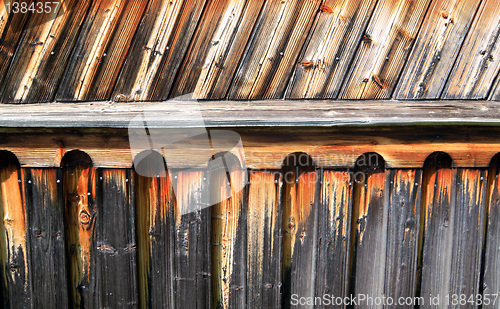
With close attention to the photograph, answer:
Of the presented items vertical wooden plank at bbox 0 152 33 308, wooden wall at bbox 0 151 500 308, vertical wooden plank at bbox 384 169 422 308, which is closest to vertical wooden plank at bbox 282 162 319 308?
wooden wall at bbox 0 151 500 308

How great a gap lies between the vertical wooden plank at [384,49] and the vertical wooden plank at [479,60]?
279 millimetres


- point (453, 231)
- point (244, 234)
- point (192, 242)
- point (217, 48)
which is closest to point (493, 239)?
point (453, 231)

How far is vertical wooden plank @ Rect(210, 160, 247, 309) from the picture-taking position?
2074 millimetres

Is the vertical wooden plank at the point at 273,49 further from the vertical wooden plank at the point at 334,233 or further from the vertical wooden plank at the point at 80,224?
the vertical wooden plank at the point at 80,224

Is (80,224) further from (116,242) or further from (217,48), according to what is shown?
(217,48)

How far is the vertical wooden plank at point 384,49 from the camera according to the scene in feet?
6.47

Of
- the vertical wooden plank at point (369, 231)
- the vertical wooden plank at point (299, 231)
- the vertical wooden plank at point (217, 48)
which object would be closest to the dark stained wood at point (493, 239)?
the vertical wooden plank at point (369, 231)

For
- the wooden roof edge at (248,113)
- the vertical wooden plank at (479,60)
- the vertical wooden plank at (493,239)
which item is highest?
the vertical wooden plank at (479,60)

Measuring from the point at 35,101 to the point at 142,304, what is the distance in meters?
1.26

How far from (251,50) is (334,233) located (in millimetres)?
1087

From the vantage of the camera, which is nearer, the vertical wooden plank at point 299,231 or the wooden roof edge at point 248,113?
the wooden roof edge at point 248,113

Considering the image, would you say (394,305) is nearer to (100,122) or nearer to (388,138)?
(388,138)

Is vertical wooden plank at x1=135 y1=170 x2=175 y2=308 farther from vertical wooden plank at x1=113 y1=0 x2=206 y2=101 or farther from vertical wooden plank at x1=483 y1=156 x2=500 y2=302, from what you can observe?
vertical wooden plank at x1=483 y1=156 x2=500 y2=302

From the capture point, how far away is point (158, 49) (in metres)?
1.98
